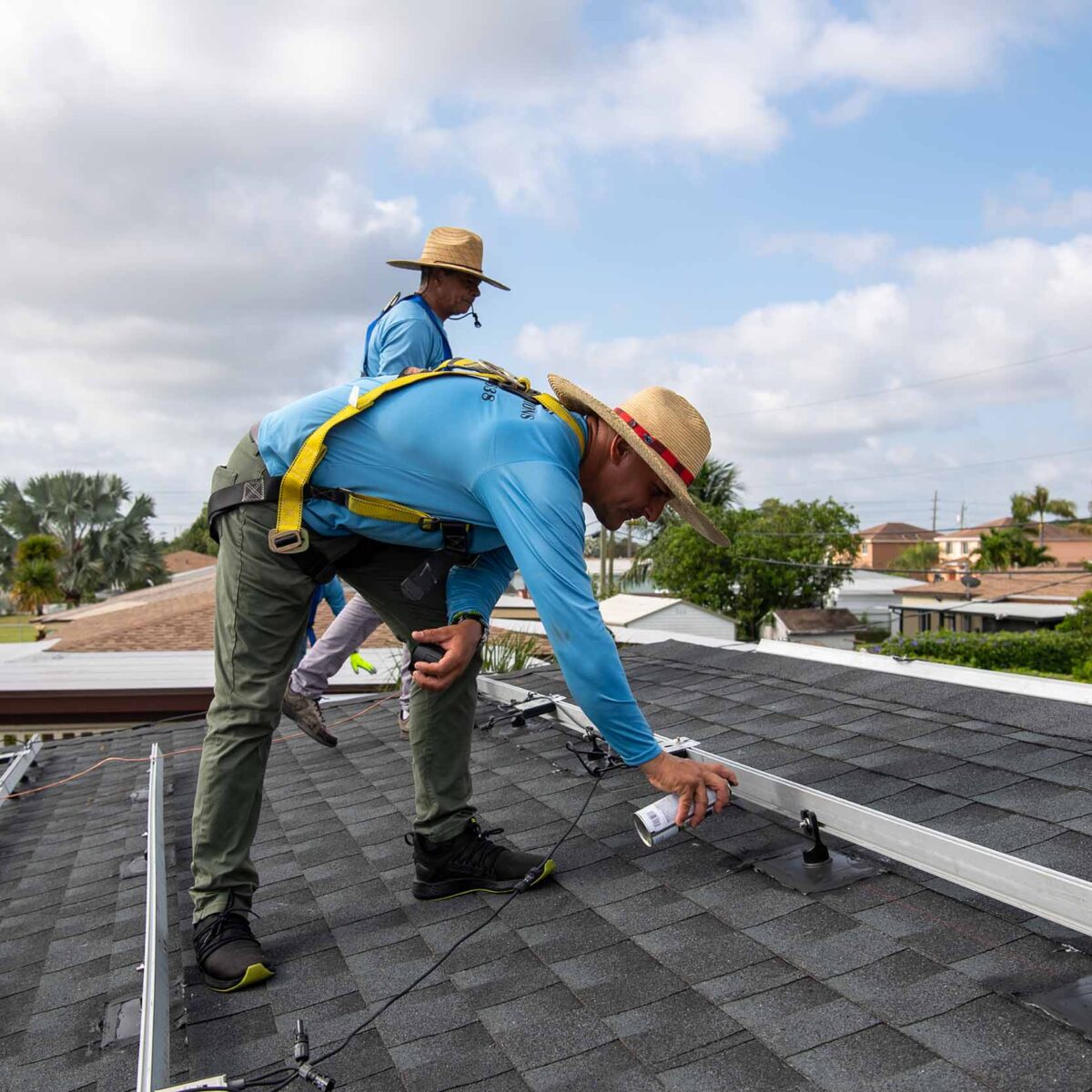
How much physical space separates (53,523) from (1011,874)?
39.0 m

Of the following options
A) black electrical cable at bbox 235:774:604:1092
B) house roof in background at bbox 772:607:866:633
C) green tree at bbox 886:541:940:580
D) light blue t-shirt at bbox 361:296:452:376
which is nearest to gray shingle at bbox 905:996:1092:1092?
black electrical cable at bbox 235:774:604:1092

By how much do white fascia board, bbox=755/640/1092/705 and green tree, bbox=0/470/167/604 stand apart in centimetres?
→ 3578

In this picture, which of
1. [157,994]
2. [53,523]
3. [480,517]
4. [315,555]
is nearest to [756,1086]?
[157,994]

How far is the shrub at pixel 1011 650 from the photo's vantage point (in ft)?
76.7

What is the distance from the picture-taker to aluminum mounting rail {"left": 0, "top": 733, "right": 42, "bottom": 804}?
4809 mm

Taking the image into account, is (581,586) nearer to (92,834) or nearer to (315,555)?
(315,555)

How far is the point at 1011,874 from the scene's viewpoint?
1933 millimetres

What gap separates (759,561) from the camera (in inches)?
1625

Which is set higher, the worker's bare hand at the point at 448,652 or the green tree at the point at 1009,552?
the green tree at the point at 1009,552

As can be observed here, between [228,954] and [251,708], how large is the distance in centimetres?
58

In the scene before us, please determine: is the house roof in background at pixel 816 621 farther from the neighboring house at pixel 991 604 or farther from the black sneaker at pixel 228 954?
the black sneaker at pixel 228 954

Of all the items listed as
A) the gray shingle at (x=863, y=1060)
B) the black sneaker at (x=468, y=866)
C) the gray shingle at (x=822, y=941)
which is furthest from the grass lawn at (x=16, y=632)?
the gray shingle at (x=863, y=1060)

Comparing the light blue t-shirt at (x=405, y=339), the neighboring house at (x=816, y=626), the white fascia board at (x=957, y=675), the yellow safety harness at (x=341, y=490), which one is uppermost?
the light blue t-shirt at (x=405, y=339)

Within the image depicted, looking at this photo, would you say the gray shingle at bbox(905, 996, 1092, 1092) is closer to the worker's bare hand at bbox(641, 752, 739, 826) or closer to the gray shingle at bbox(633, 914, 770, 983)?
the gray shingle at bbox(633, 914, 770, 983)
